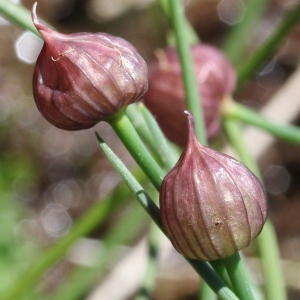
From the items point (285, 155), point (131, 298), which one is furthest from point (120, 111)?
point (285, 155)

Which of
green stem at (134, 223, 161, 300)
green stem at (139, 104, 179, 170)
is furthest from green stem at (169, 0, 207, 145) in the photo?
green stem at (134, 223, 161, 300)

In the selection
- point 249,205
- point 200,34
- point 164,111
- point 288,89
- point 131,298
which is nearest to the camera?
point 249,205

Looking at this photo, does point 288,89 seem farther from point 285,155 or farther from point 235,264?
point 235,264

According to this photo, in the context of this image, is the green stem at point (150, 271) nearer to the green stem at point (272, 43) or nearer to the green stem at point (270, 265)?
the green stem at point (270, 265)

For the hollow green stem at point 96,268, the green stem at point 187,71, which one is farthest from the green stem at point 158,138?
the hollow green stem at point 96,268

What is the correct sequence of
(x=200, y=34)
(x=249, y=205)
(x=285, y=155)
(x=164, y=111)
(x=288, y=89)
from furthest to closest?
(x=200, y=34)
(x=285, y=155)
(x=288, y=89)
(x=164, y=111)
(x=249, y=205)

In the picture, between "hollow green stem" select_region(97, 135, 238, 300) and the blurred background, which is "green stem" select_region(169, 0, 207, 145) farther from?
the blurred background

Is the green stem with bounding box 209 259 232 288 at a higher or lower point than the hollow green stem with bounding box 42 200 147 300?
higher
